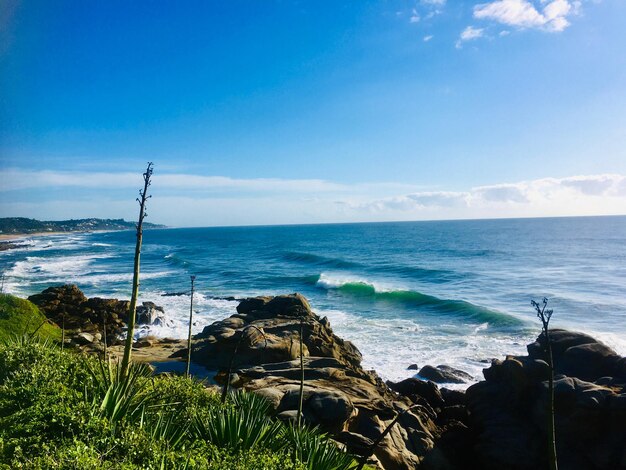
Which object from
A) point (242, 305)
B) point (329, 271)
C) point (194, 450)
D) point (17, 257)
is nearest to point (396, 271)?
point (329, 271)

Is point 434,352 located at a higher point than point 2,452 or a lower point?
lower

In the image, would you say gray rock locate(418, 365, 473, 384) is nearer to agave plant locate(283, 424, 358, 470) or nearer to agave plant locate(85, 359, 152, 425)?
agave plant locate(283, 424, 358, 470)

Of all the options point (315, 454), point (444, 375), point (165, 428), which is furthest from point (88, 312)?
point (315, 454)

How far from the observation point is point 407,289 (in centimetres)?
5069

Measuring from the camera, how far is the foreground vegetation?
649cm

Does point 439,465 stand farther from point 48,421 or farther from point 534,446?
point 48,421

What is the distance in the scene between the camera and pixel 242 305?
109ft

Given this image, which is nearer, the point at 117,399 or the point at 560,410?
the point at 117,399

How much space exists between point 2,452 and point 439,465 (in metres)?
13.4

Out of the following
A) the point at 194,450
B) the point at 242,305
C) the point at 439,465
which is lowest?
the point at 439,465

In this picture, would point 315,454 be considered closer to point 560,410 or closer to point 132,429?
point 132,429

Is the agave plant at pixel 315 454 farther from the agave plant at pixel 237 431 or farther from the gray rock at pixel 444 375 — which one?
the gray rock at pixel 444 375

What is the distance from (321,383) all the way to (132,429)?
40.7 ft

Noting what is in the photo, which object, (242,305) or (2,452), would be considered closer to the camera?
(2,452)
